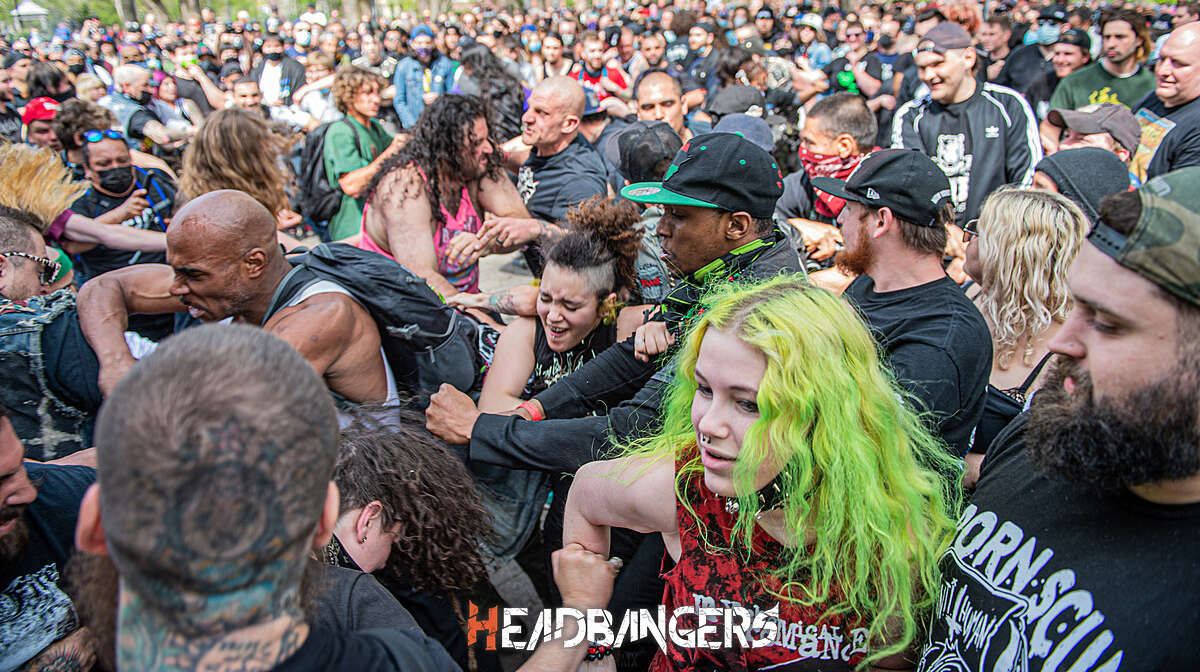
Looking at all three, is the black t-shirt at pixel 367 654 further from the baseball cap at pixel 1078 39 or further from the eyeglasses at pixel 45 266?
the baseball cap at pixel 1078 39

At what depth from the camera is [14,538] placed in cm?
166

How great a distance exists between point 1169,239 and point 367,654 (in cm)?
147

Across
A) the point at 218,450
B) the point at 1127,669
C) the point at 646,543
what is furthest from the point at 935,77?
the point at 218,450

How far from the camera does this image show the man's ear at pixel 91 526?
1054 mm

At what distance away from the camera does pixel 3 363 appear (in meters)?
2.53

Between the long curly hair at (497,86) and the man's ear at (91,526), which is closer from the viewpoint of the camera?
the man's ear at (91,526)

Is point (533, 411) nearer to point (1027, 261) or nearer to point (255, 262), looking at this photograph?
point (255, 262)

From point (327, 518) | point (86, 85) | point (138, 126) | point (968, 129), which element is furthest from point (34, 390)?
point (86, 85)

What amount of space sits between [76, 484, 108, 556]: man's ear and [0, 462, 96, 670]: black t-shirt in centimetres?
82

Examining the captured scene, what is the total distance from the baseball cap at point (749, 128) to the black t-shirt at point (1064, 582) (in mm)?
3669

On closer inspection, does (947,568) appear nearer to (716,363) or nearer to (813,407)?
(813,407)

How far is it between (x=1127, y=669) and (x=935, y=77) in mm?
4562

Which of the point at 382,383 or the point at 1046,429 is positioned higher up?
the point at 1046,429

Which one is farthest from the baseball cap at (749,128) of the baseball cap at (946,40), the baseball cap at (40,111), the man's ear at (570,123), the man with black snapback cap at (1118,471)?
the baseball cap at (40,111)
